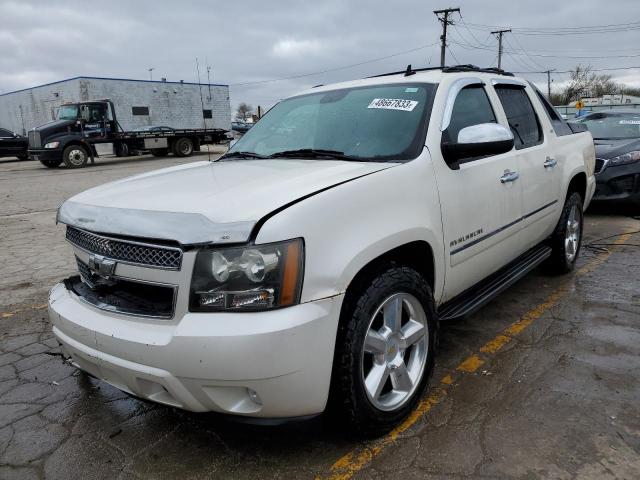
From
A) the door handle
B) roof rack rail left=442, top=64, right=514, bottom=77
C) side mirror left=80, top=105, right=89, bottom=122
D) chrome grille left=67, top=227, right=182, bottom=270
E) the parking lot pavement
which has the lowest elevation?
the parking lot pavement

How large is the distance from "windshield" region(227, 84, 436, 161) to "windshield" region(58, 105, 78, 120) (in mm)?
20636

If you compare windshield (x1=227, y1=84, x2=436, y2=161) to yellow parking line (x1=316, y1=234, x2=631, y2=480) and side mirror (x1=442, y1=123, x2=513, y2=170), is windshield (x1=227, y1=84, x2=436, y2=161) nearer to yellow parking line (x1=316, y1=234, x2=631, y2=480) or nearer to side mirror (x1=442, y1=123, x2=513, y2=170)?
side mirror (x1=442, y1=123, x2=513, y2=170)

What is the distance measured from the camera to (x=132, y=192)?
2.50 metres

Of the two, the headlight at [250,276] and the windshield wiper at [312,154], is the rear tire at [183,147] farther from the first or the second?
the headlight at [250,276]

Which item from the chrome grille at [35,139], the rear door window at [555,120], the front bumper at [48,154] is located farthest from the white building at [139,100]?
the rear door window at [555,120]

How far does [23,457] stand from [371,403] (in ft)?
5.56

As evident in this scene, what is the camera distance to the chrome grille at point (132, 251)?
2031 mm

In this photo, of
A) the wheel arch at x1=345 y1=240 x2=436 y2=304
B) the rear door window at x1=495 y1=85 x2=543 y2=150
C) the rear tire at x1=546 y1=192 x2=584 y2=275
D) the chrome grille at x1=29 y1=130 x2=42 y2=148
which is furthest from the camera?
the chrome grille at x1=29 y1=130 x2=42 y2=148

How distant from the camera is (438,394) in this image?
9.36ft

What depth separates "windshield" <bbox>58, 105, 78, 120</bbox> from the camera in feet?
70.5

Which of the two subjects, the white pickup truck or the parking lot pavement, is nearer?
the white pickup truck

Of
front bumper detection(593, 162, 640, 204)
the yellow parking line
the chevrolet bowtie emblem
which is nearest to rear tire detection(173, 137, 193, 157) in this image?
front bumper detection(593, 162, 640, 204)

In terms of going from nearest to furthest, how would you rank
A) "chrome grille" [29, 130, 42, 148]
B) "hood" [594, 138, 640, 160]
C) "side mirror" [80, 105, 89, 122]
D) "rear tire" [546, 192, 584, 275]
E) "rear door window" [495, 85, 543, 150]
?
1. "rear door window" [495, 85, 543, 150]
2. "rear tire" [546, 192, 584, 275]
3. "hood" [594, 138, 640, 160]
4. "chrome grille" [29, 130, 42, 148]
5. "side mirror" [80, 105, 89, 122]

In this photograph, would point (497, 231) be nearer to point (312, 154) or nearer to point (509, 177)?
point (509, 177)
